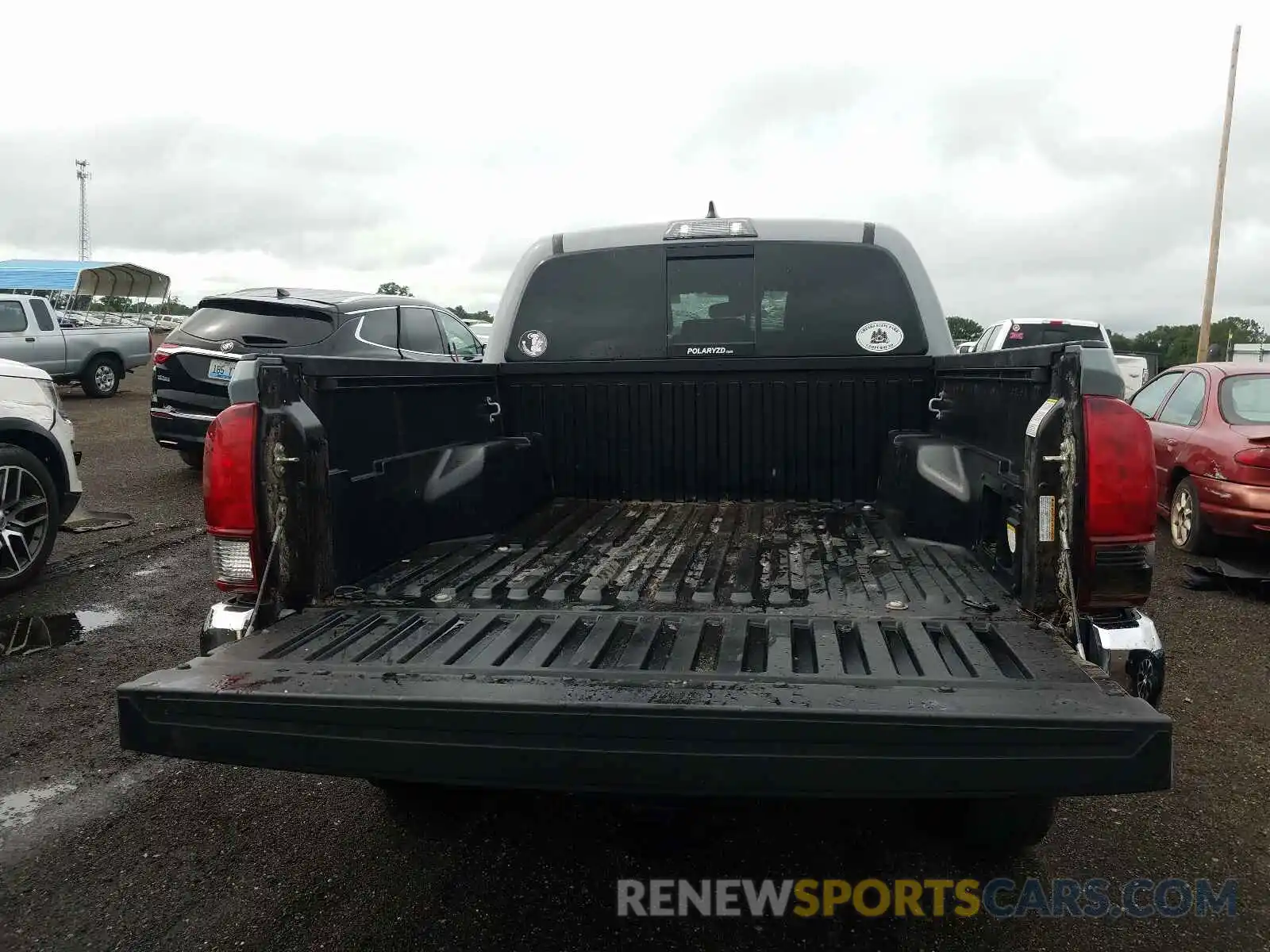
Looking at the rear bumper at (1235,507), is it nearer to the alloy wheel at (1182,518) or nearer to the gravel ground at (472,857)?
the alloy wheel at (1182,518)

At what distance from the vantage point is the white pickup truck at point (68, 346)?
→ 1509 centimetres

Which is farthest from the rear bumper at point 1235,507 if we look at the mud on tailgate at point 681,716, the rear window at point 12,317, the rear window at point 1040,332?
the rear window at point 12,317

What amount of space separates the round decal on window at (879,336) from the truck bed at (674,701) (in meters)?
1.65

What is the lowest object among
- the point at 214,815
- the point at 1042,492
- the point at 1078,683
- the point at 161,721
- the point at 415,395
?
the point at 214,815

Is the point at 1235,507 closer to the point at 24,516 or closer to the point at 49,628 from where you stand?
the point at 49,628

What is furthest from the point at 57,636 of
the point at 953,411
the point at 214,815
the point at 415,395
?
the point at 953,411

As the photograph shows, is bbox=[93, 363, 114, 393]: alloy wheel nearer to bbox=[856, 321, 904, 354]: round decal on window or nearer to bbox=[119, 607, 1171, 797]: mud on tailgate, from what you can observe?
bbox=[856, 321, 904, 354]: round decal on window

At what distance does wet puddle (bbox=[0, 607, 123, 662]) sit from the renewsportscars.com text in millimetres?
3889

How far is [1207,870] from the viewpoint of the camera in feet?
9.25

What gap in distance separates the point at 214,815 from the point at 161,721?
4.51 feet

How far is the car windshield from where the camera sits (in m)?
6.72

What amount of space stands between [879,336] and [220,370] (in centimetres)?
663

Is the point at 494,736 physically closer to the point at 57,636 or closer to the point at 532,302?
the point at 532,302

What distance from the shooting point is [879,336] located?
408 centimetres
